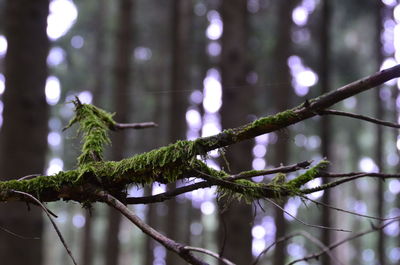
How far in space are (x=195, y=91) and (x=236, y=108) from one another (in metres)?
6.94

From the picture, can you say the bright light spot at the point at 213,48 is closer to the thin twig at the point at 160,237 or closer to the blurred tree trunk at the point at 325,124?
the blurred tree trunk at the point at 325,124

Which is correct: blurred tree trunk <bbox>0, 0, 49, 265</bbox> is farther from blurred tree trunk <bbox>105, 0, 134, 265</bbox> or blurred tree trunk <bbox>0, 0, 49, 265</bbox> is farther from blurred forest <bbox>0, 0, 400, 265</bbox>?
blurred tree trunk <bbox>105, 0, 134, 265</bbox>

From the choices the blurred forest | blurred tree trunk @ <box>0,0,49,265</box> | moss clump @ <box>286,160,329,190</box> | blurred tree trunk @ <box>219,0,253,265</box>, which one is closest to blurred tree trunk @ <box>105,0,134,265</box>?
the blurred forest

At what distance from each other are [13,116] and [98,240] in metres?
25.9

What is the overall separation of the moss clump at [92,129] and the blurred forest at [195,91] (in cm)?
10

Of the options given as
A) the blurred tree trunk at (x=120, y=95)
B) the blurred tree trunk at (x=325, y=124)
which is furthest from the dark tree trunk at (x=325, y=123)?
the blurred tree trunk at (x=120, y=95)

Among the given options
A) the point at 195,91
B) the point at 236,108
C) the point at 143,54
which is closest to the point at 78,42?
the point at 143,54

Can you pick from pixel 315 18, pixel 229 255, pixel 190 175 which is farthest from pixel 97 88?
pixel 190 175

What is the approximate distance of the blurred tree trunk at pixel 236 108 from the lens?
5863 mm

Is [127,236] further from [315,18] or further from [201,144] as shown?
[201,144]

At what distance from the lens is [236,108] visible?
6.52 m

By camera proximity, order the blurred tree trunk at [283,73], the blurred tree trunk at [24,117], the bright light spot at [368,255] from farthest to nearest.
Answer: the bright light spot at [368,255]
the blurred tree trunk at [283,73]
the blurred tree trunk at [24,117]

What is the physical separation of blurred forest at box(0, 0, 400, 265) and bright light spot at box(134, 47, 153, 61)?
48 mm

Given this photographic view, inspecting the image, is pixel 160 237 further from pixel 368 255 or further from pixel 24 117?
pixel 368 255
